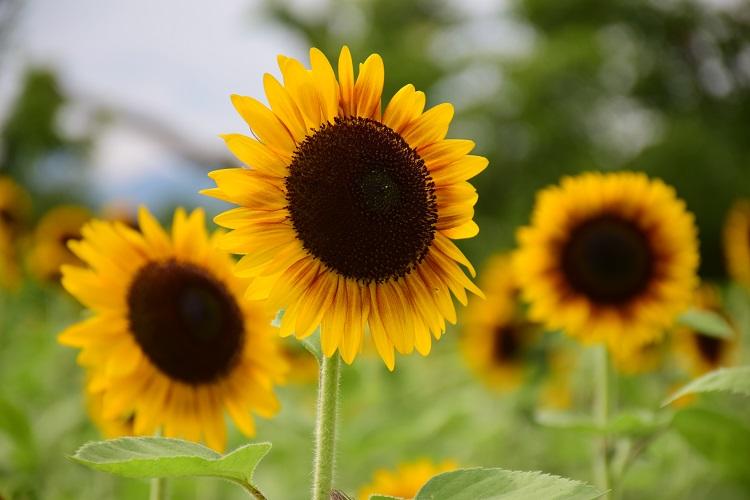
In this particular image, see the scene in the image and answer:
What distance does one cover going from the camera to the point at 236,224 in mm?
1062

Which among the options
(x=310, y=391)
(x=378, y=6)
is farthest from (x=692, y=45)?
(x=310, y=391)

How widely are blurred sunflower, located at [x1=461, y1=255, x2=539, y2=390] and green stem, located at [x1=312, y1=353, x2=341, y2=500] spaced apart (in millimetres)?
2824

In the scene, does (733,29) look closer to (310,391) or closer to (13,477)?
(310,391)

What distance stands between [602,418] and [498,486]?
1.16 metres

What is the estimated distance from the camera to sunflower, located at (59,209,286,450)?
1498 millimetres

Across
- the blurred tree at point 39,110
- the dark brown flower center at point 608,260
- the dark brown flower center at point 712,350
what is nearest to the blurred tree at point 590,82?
the blurred tree at point 39,110

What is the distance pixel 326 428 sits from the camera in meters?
0.96

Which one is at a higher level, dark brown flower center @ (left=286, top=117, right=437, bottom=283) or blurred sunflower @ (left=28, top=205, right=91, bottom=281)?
blurred sunflower @ (left=28, top=205, right=91, bottom=281)

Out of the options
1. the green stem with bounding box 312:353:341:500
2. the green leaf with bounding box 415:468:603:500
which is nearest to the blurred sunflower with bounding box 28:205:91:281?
the green stem with bounding box 312:353:341:500

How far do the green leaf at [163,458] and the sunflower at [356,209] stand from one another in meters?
0.21

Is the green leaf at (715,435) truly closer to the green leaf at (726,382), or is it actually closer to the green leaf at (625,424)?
the green leaf at (625,424)

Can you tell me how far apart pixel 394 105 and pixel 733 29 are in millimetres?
19620

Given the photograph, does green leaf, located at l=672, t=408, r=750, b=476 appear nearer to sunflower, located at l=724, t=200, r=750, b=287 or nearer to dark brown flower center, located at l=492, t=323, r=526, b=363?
dark brown flower center, located at l=492, t=323, r=526, b=363

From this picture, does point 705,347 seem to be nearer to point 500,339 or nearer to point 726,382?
point 500,339
